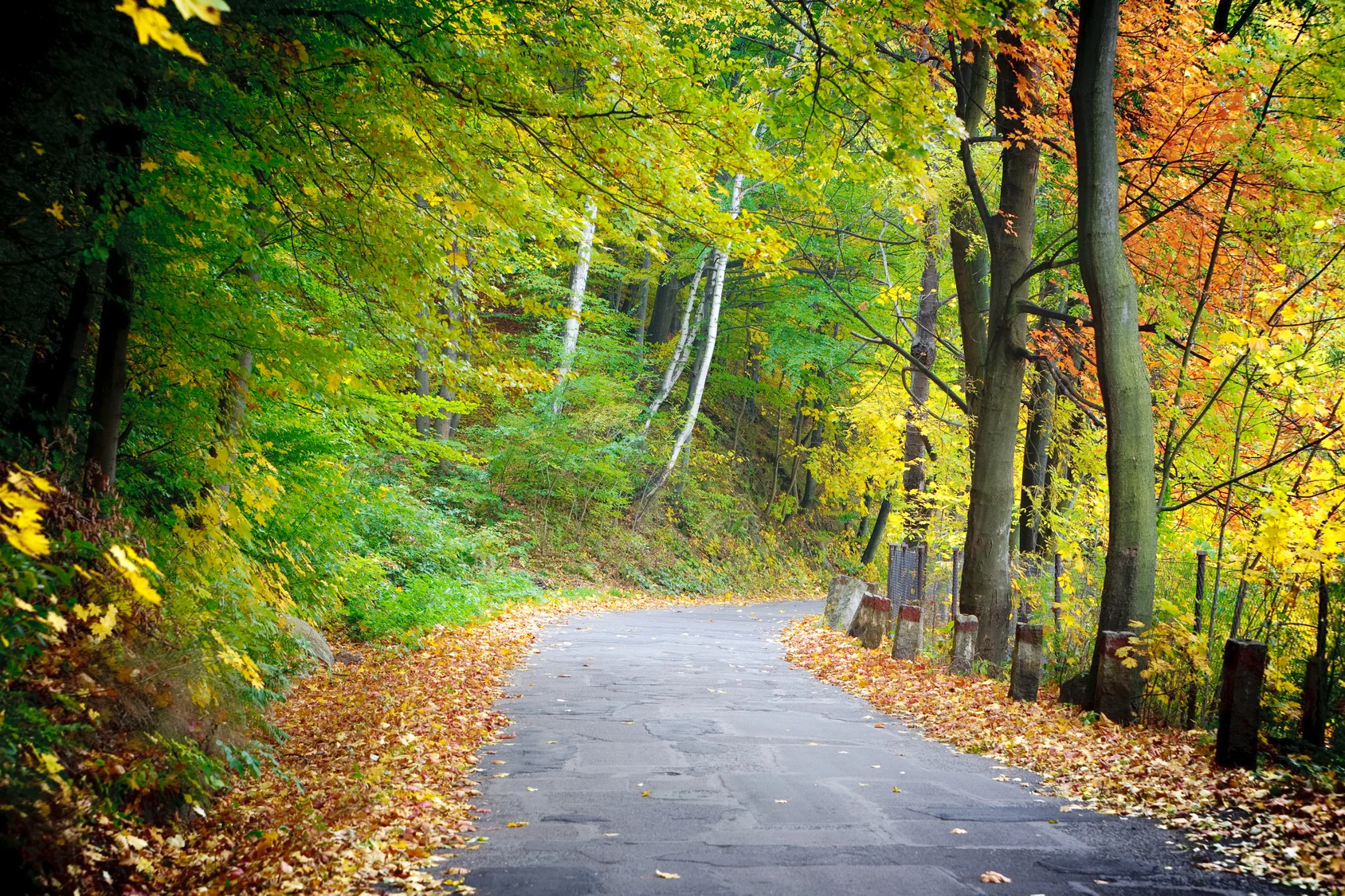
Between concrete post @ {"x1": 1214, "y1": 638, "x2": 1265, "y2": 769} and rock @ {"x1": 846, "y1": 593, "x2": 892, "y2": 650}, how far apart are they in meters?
6.99

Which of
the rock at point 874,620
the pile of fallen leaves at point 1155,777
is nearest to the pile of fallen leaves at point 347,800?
the pile of fallen leaves at point 1155,777

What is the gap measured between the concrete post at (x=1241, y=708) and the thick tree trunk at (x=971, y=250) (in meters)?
6.93

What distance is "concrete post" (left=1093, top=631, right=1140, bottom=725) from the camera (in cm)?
783

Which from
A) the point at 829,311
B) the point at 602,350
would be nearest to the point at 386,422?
the point at 602,350

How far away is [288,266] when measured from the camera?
7672 millimetres

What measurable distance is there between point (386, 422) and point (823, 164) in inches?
242

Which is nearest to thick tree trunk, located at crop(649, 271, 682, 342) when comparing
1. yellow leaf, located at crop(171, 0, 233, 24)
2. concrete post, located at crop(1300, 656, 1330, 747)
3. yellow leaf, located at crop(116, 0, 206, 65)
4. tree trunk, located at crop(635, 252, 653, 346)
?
tree trunk, located at crop(635, 252, 653, 346)

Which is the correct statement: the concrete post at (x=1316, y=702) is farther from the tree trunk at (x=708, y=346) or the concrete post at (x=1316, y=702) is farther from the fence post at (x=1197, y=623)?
the tree trunk at (x=708, y=346)

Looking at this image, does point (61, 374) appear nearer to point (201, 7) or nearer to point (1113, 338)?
point (201, 7)

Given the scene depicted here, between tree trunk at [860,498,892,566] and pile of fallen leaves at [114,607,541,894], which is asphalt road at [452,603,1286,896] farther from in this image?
tree trunk at [860,498,892,566]

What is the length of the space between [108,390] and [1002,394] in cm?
937

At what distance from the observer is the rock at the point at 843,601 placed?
53.8ft

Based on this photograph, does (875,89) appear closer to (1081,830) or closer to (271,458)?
(1081,830)

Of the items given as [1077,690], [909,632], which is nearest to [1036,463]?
[909,632]
